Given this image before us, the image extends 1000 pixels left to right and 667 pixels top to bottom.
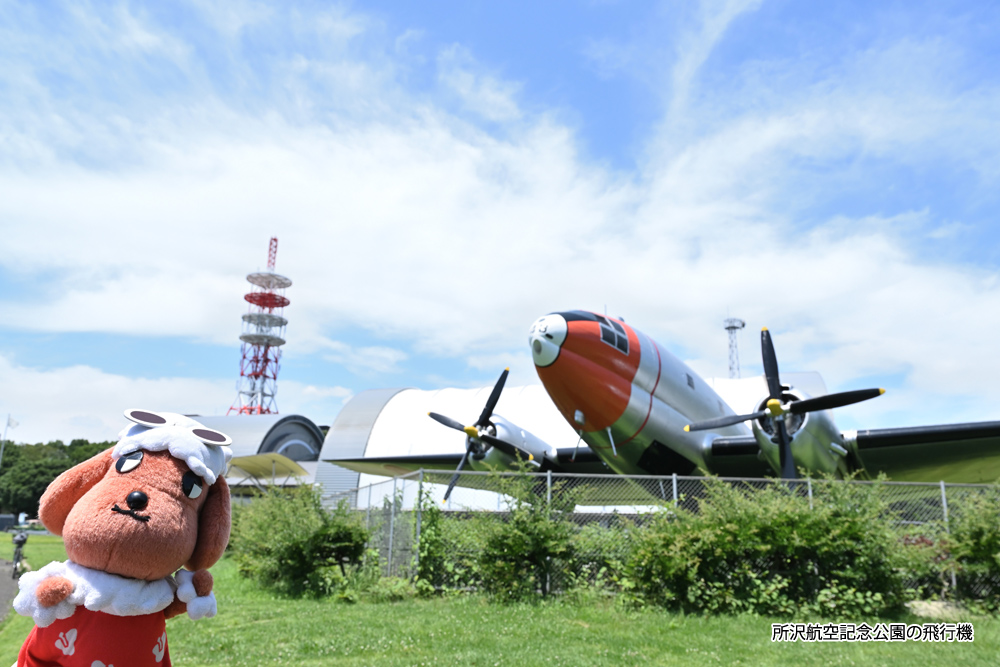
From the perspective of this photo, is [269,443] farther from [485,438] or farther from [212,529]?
[212,529]

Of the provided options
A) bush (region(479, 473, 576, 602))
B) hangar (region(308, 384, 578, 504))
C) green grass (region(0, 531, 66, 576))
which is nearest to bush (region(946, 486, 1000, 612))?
bush (region(479, 473, 576, 602))

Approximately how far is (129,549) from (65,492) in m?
0.62

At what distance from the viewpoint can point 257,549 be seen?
13477 millimetres

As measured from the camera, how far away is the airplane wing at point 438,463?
18.2 m

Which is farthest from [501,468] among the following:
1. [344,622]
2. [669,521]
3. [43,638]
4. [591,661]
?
[43,638]

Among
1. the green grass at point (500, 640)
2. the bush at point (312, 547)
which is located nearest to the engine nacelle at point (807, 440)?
the green grass at point (500, 640)

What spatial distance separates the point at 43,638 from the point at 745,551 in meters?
8.34

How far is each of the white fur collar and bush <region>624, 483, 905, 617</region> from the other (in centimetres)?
721

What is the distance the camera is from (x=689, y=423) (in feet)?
48.2

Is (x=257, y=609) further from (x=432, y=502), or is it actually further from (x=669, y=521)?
(x=669, y=521)

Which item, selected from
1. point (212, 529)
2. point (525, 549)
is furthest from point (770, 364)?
point (212, 529)

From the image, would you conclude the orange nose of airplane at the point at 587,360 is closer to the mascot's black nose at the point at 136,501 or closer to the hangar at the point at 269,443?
the mascot's black nose at the point at 136,501

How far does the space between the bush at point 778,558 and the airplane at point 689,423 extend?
426 cm

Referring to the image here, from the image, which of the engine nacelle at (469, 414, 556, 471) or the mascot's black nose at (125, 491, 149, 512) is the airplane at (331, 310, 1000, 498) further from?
the mascot's black nose at (125, 491, 149, 512)
